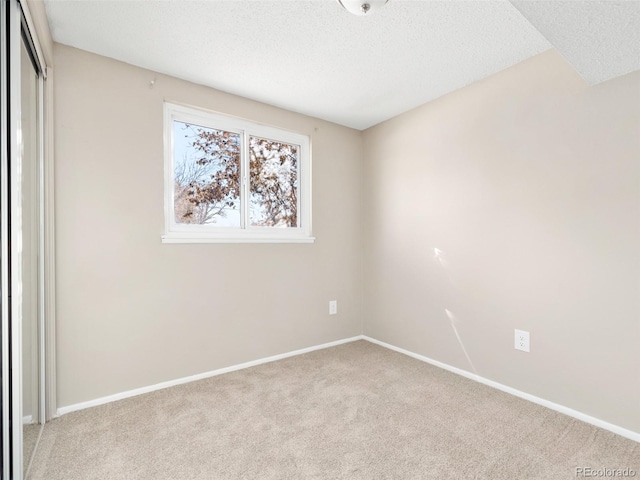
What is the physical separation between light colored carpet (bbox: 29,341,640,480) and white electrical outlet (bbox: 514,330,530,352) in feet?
1.06

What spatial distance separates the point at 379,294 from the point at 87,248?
2414 millimetres

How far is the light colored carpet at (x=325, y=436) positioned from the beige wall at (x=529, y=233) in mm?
292

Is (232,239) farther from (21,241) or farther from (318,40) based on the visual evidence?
(318,40)

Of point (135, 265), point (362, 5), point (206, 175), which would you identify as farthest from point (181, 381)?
point (362, 5)

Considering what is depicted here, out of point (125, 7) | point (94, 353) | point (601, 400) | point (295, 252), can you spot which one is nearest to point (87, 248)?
point (94, 353)

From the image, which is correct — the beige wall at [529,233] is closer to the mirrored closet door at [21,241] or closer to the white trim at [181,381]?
the white trim at [181,381]

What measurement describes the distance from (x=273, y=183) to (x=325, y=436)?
2.01 metres

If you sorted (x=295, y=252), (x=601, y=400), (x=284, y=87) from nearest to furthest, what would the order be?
1. (x=601, y=400)
2. (x=284, y=87)
3. (x=295, y=252)

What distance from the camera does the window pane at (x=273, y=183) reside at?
281cm

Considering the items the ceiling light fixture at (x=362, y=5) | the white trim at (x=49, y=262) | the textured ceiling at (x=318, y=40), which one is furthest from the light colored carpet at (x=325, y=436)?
the ceiling light fixture at (x=362, y=5)

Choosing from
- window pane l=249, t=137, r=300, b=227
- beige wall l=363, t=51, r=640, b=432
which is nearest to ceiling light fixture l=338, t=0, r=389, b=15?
beige wall l=363, t=51, r=640, b=432

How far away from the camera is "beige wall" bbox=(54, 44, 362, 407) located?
1.98 metres

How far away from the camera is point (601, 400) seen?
1803 millimetres

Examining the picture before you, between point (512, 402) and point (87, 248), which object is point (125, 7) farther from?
point (512, 402)
